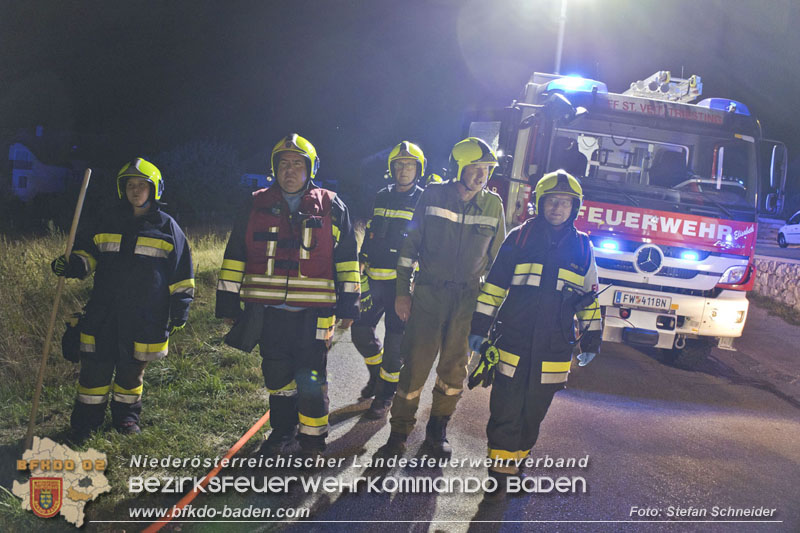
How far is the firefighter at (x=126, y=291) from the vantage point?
3.21 metres

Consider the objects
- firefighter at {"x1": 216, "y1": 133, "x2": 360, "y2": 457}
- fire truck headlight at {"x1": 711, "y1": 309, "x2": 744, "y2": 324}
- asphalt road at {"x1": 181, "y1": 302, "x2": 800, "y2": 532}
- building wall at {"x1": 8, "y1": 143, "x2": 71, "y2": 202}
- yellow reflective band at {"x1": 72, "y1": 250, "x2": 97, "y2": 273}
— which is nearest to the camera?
asphalt road at {"x1": 181, "y1": 302, "x2": 800, "y2": 532}

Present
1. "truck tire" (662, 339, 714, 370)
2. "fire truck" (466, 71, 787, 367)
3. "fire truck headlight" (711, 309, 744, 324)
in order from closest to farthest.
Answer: "fire truck" (466, 71, 787, 367), "fire truck headlight" (711, 309, 744, 324), "truck tire" (662, 339, 714, 370)

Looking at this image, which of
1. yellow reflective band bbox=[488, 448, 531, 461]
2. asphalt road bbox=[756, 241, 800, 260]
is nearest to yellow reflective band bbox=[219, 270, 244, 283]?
yellow reflective band bbox=[488, 448, 531, 461]

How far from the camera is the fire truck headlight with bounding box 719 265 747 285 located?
203 inches

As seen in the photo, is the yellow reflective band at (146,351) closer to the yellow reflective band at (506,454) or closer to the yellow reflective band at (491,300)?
the yellow reflective band at (491,300)

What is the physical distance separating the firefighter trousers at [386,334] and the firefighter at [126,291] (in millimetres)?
1466

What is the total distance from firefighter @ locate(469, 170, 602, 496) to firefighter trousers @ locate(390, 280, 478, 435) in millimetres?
316

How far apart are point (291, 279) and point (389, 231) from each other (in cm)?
135

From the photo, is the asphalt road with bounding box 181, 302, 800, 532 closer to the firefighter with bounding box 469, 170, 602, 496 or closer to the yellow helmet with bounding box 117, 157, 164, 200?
the firefighter with bounding box 469, 170, 602, 496

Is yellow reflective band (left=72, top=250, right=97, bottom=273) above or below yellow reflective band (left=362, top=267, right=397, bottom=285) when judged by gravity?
below

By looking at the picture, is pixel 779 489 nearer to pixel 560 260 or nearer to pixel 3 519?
pixel 560 260

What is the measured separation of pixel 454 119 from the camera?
143 ft

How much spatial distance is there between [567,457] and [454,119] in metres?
42.7

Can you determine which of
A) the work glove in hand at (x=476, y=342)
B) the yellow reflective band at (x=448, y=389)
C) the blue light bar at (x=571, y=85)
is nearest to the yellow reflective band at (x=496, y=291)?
the work glove in hand at (x=476, y=342)
